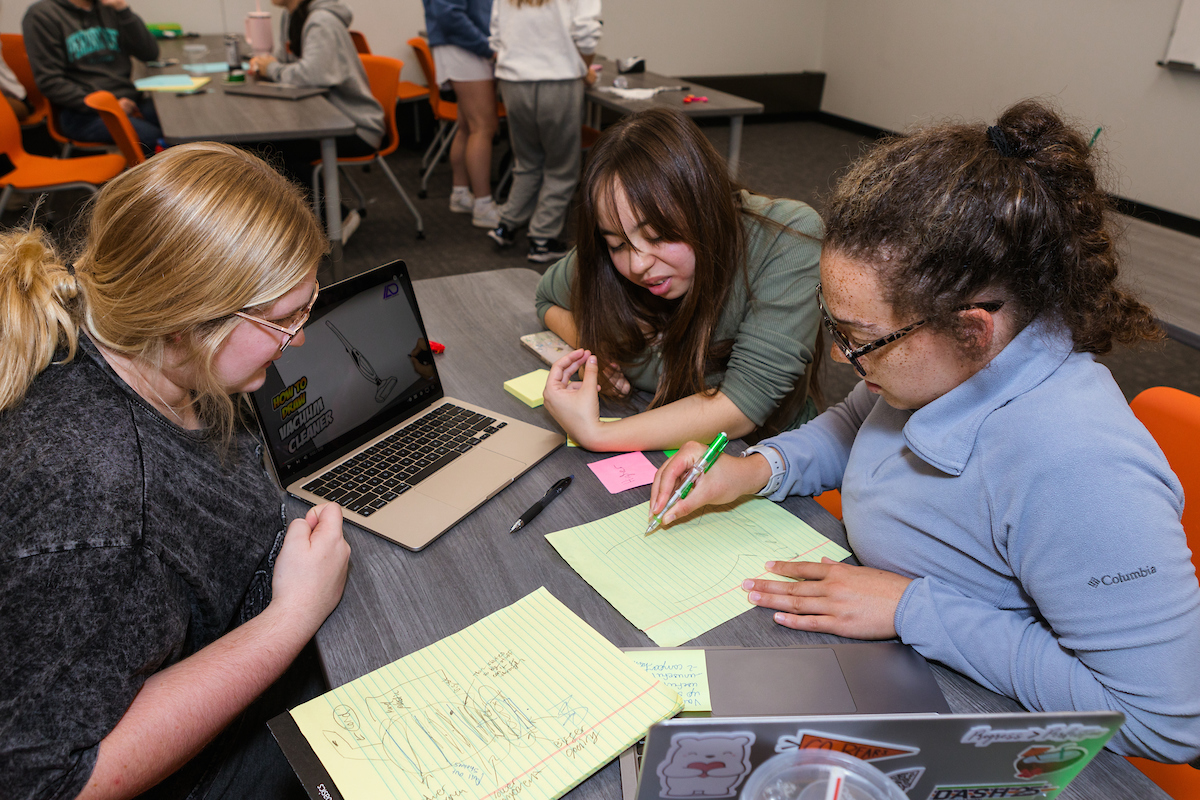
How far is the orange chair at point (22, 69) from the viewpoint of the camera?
441 centimetres

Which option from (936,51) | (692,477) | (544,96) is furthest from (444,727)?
(936,51)

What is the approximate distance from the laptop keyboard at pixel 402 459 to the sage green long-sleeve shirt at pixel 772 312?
0.42 metres

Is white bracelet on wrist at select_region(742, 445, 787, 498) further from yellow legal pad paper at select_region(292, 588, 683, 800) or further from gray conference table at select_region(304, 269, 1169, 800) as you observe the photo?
yellow legal pad paper at select_region(292, 588, 683, 800)

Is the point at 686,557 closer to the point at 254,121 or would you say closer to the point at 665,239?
the point at 665,239

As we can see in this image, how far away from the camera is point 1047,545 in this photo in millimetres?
738

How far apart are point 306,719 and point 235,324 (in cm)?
42

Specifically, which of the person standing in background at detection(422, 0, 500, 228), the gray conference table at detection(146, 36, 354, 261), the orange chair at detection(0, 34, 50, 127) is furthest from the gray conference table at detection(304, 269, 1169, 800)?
the orange chair at detection(0, 34, 50, 127)

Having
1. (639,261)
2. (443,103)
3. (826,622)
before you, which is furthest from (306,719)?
(443,103)

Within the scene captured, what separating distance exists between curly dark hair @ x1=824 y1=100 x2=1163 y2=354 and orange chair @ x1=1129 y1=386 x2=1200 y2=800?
0.36 m

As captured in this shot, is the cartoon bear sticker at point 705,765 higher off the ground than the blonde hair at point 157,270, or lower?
lower

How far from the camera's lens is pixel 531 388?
1.35 meters

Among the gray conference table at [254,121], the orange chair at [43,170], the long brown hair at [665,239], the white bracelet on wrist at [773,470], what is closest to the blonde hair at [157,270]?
the long brown hair at [665,239]

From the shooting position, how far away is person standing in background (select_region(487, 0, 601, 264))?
3.60 metres

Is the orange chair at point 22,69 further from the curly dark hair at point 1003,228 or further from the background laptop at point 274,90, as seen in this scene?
the curly dark hair at point 1003,228
